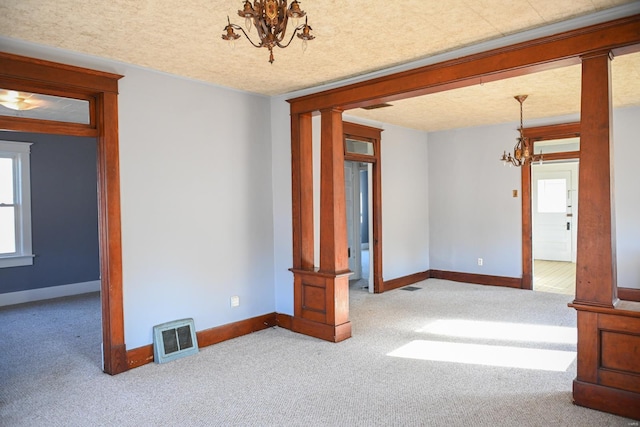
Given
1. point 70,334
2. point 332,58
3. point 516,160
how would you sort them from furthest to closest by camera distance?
point 516,160, point 70,334, point 332,58

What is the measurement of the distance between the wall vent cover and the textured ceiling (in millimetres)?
2303

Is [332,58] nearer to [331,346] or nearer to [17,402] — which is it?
[331,346]

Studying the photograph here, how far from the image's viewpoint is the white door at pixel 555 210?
945cm

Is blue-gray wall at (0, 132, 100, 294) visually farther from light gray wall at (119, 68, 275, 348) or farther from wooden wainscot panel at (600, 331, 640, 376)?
wooden wainscot panel at (600, 331, 640, 376)

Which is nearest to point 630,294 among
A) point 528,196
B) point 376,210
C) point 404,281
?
point 528,196

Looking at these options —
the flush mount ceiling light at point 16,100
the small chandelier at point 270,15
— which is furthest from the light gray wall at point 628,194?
the flush mount ceiling light at point 16,100

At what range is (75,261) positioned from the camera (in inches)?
269

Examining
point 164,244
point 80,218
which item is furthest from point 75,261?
point 164,244

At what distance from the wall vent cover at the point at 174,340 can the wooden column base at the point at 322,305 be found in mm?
1119

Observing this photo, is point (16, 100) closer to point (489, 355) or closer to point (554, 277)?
point (489, 355)

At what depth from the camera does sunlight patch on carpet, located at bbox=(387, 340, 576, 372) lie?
3652 mm

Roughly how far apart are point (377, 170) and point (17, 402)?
5008mm

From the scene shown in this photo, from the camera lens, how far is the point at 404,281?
23.0ft

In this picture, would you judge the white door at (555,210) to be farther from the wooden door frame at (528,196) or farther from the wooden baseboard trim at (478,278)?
the wooden baseboard trim at (478,278)
